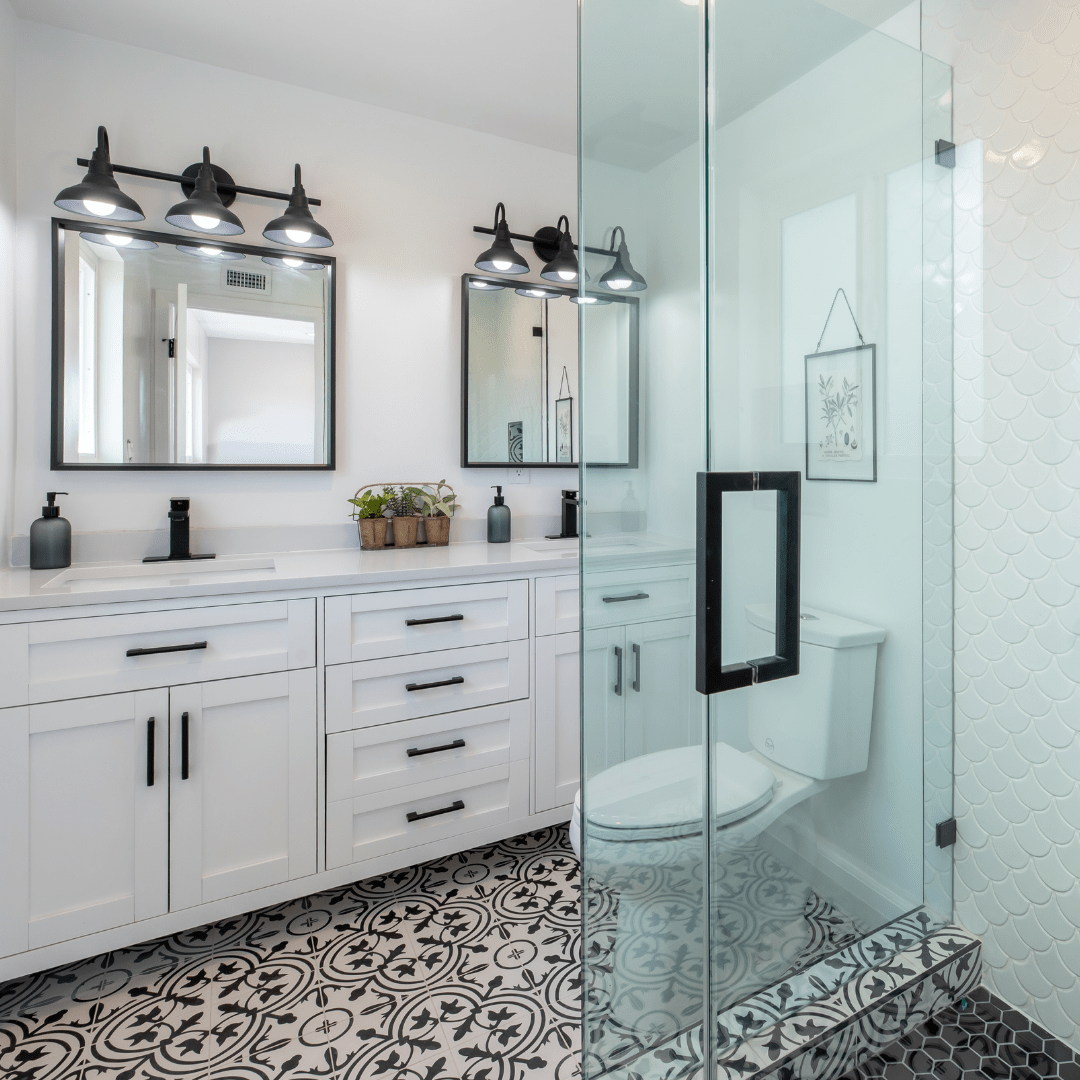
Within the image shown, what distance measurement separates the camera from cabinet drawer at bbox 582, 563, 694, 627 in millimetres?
1017

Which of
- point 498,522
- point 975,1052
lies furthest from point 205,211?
point 975,1052

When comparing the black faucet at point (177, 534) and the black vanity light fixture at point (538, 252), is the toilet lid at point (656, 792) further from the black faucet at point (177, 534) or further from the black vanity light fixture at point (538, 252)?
the black faucet at point (177, 534)

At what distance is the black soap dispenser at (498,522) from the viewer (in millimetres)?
2498

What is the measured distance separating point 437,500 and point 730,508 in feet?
5.24

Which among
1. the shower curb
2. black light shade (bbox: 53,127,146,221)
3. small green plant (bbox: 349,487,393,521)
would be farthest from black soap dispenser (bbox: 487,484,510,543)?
the shower curb

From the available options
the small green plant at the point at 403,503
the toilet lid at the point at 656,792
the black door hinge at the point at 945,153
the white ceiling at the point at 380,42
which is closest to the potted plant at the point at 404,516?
the small green plant at the point at 403,503

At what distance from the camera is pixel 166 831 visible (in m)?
1.59

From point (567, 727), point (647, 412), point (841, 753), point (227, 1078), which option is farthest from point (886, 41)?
point (227, 1078)

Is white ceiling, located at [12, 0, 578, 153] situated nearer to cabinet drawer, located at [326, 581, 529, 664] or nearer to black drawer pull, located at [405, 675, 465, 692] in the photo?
cabinet drawer, located at [326, 581, 529, 664]

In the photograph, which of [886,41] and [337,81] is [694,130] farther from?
Result: [337,81]

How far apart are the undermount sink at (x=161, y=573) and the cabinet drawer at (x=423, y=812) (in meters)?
0.70

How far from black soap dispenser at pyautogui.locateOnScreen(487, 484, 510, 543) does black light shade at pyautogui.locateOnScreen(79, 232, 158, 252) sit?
1343 millimetres

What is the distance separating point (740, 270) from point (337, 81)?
187cm

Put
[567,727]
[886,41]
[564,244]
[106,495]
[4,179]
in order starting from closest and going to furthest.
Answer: [886,41] < [4,179] < [106,495] < [567,727] < [564,244]
